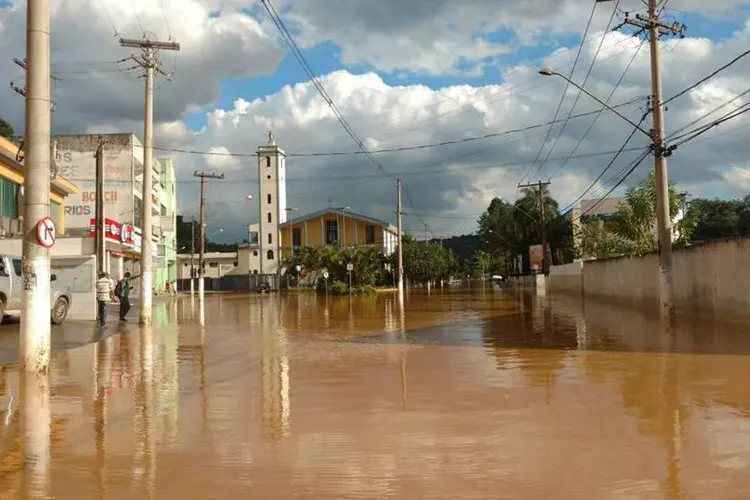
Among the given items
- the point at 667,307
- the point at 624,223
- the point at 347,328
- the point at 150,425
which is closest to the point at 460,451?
the point at 150,425

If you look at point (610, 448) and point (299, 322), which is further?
point (299, 322)

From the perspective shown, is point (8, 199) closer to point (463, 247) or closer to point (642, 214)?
point (642, 214)

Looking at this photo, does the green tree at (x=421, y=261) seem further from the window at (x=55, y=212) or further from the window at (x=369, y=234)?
the window at (x=55, y=212)

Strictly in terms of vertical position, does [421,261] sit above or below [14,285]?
above

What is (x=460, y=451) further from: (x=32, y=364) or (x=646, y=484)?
(x=32, y=364)

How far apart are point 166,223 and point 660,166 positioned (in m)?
56.1

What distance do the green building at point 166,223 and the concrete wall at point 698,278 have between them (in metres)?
43.1

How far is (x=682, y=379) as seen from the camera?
10.0 meters

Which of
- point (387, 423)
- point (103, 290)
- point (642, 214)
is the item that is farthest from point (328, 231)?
point (387, 423)

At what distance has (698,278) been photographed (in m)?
21.2

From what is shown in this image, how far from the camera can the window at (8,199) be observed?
29.2m

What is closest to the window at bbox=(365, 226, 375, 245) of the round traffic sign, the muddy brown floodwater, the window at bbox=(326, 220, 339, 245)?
the window at bbox=(326, 220, 339, 245)

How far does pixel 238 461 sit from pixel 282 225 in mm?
81150

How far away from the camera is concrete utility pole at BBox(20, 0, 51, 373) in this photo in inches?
443
